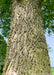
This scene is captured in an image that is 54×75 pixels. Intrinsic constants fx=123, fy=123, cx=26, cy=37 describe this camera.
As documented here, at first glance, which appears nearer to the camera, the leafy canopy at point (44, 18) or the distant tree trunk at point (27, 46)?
the distant tree trunk at point (27, 46)

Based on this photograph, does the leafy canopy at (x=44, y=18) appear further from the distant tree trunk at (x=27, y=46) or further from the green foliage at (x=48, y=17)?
the distant tree trunk at (x=27, y=46)

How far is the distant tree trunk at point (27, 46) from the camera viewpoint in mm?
2201

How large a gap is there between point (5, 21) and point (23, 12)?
12.7ft

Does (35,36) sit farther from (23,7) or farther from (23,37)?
(23,7)

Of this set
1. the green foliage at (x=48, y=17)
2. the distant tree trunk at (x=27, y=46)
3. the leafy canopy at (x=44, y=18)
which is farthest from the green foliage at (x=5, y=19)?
the distant tree trunk at (x=27, y=46)

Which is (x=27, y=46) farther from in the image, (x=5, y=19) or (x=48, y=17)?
(x=5, y=19)

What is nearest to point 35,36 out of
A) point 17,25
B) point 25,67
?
point 17,25

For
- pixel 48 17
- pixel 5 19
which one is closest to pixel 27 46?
pixel 48 17

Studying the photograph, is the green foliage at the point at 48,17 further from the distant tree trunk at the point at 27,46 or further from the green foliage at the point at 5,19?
the distant tree trunk at the point at 27,46

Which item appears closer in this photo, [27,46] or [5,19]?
[27,46]

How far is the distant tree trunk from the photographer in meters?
2.20

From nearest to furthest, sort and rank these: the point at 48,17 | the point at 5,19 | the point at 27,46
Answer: the point at 27,46, the point at 48,17, the point at 5,19

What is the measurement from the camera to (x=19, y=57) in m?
2.27

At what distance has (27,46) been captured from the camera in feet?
7.76
